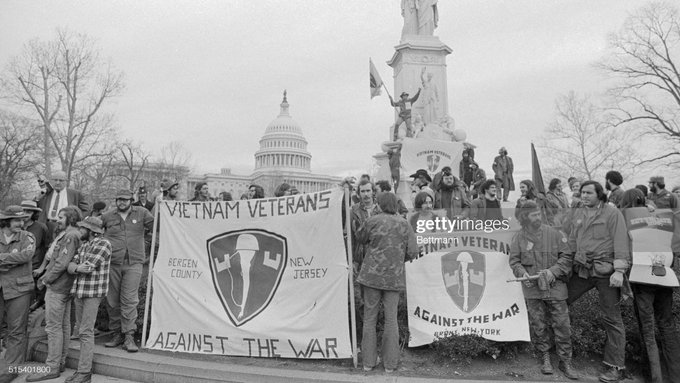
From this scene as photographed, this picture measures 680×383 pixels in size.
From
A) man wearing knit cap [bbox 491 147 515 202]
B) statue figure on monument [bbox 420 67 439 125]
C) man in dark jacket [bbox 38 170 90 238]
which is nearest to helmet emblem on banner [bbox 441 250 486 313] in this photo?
man in dark jacket [bbox 38 170 90 238]

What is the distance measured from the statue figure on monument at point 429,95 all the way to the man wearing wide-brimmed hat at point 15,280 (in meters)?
18.6

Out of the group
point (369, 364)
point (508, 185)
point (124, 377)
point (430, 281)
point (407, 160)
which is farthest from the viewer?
point (508, 185)

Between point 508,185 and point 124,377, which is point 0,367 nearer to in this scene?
point 124,377

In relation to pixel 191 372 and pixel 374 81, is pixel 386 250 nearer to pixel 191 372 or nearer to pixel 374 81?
pixel 191 372

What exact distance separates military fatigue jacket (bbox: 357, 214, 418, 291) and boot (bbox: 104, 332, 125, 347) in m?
3.33

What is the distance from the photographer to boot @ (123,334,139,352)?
529 centimetres

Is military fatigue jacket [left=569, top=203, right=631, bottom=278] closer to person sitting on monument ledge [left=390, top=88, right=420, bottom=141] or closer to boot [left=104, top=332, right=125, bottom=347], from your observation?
boot [left=104, top=332, right=125, bottom=347]

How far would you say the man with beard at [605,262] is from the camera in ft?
14.8

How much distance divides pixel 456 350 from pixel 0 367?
552 centimetres

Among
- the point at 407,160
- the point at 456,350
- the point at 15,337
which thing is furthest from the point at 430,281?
the point at 407,160

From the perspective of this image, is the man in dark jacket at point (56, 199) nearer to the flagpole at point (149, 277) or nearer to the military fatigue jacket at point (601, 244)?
the flagpole at point (149, 277)

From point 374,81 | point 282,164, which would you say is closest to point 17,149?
point 374,81

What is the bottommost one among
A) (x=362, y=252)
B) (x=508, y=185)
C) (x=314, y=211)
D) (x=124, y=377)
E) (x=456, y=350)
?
(x=124, y=377)

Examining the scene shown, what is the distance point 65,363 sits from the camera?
17.4 ft
